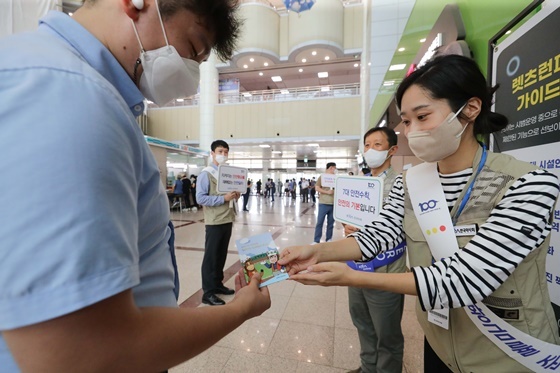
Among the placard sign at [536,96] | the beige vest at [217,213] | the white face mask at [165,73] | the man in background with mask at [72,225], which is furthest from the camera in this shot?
the beige vest at [217,213]

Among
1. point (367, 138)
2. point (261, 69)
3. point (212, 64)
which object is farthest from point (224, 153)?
point (261, 69)

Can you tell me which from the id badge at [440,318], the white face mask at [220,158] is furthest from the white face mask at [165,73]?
the white face mask at [220,158]

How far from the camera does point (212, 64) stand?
1433 cm

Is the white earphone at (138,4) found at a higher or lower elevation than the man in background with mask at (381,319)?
higher

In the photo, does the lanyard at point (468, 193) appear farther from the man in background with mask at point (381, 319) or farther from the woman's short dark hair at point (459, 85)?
the man in background with mask at point (381, 319)

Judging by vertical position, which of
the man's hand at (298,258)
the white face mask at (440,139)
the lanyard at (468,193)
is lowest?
the man's hand at (298,258)

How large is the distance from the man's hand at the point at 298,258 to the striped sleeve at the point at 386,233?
247mm

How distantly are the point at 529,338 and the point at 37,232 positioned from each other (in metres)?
1.28

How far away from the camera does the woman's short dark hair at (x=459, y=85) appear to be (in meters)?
0.96

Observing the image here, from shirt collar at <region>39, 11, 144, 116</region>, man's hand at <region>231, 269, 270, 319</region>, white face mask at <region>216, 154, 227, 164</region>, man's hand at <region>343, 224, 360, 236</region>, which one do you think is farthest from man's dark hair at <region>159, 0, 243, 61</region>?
white face mask at <region>216, 154, 227, 164</region>

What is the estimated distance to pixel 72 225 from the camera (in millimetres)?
331

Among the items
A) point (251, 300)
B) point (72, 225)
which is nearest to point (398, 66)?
point (251, 300)

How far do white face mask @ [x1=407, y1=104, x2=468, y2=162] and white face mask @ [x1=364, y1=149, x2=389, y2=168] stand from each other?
3.89 ft

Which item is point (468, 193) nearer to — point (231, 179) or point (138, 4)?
point (138, 4)
